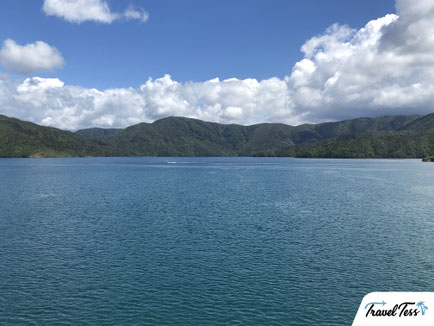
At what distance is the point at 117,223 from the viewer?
91438 millimetres

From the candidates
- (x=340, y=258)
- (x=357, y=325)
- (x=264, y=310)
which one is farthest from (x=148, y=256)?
(x=357, y=325)

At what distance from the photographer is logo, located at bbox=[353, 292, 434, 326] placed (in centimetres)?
2844

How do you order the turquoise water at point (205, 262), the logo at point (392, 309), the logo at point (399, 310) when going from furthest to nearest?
the turquoise water at point (205, 262) → the logo at point (399, 310) → the logo at point (392, 309)

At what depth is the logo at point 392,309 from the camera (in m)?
28.4

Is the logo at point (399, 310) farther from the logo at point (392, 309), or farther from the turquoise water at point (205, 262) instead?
the turquoise water at point (205, 262)

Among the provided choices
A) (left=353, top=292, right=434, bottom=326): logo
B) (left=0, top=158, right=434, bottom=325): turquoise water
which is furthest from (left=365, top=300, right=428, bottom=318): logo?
(left=0, top=158, right=434, bottom=325): turquoise water

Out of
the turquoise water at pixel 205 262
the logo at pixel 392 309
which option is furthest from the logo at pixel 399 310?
the turquoise water at pixel 205 262

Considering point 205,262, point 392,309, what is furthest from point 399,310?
point 205,262

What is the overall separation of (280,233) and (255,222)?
43.3ft

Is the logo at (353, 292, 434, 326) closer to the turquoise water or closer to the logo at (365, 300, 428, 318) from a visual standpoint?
the logo at (365, 300, 428, 318)

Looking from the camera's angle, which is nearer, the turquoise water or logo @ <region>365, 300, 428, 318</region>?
logo @ <region>365, 300, 428, 318</region>

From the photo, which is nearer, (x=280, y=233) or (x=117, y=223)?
(x=280, y=233)

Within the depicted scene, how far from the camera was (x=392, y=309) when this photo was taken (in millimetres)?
28969

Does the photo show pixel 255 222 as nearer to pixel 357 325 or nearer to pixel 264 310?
pixel 264 310
